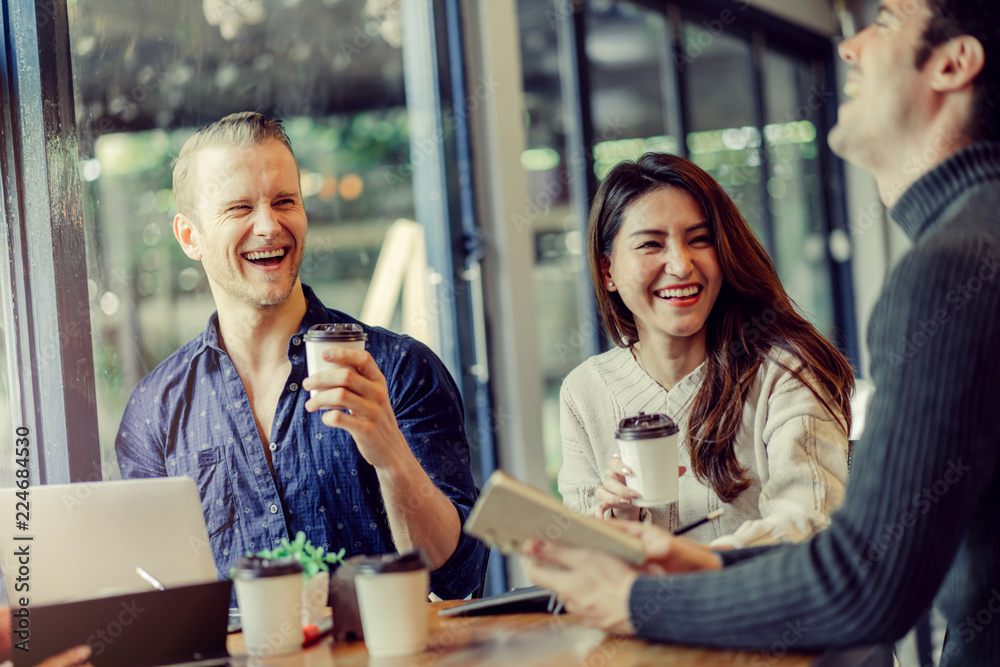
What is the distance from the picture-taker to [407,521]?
1810mm

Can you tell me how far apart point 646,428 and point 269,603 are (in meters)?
0.68

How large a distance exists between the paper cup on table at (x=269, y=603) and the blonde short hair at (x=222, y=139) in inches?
40.6

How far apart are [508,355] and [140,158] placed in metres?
1.56

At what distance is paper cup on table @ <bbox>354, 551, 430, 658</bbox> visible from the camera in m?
1.20

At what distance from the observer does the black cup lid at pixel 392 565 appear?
1201mm

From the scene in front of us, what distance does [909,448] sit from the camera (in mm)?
985

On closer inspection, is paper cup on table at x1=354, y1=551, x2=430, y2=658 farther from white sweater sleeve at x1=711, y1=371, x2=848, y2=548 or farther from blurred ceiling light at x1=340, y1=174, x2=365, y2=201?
blurred ceiling light at x1=340, y1=174, x2=365, y2=201

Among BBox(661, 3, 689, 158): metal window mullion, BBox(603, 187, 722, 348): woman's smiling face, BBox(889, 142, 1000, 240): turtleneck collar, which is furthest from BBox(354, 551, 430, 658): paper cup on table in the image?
BBox(661, 3, 689, 158): metal window mullion

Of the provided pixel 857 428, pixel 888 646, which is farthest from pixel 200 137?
pixel 857 428

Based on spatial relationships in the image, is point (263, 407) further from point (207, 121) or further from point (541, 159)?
point (541, 159)

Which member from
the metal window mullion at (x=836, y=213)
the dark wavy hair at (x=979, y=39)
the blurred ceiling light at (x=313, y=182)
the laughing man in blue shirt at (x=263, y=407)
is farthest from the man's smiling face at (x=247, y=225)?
the metal window mullion at (x=836, y=213)

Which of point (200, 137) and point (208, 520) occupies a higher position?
point (200, 137)

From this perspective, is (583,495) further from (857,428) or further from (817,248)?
(817,248)

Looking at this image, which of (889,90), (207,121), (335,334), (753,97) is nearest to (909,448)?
(889,90)
